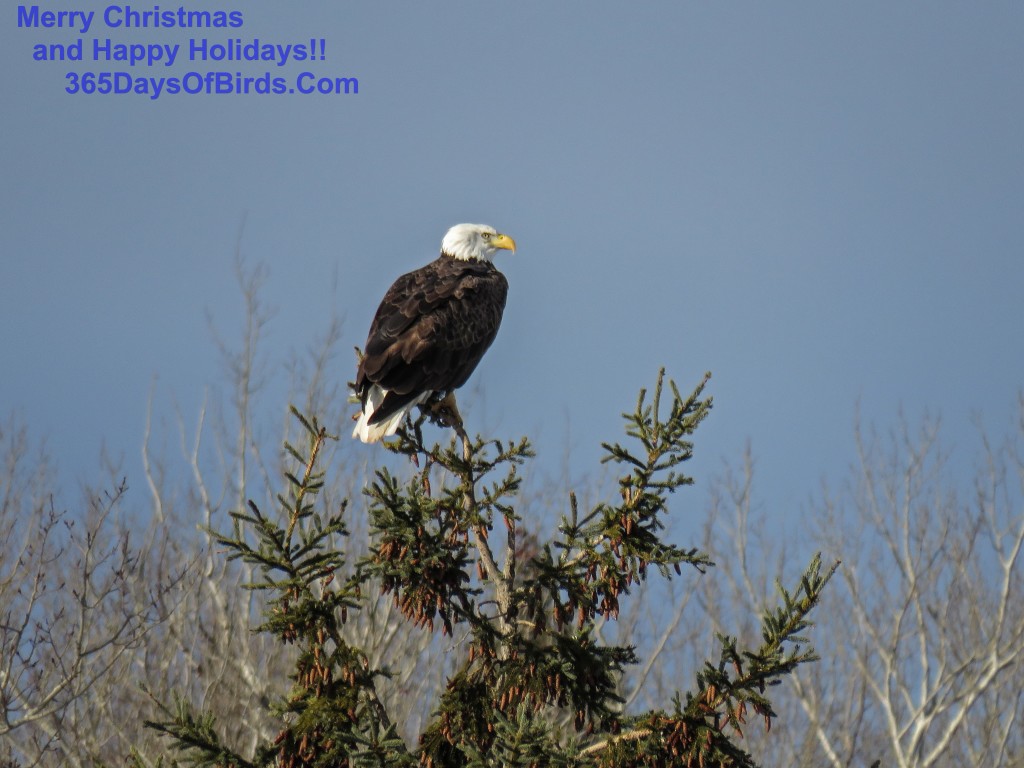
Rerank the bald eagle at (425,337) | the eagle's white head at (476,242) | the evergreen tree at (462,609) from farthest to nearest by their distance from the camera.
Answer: the eagle's white head at (476,242) < the bald eagle at (425,337) < the evergreen tree at (462,609)

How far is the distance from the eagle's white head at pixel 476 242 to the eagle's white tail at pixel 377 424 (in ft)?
8.67

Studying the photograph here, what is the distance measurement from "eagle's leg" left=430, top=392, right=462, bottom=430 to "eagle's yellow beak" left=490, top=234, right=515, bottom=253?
2.20 meters

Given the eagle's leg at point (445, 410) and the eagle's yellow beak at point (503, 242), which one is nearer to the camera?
the eagle's leg at point (445, 410)

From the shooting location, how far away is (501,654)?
566cm

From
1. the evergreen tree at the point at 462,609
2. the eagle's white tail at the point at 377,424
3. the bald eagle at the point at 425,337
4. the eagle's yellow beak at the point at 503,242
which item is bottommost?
the evergreen tree at the point at 462,609

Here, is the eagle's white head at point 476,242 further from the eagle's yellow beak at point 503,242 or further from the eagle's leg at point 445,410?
the eagle's leg at point 445,410

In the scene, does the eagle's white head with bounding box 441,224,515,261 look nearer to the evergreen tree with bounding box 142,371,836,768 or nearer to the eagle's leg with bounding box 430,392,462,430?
the eagle's leg with bounding box 430,392,462,430

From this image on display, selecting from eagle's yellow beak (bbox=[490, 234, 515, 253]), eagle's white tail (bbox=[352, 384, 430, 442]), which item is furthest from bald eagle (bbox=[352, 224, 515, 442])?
eagle's yellow beak (bbox=[490, 234, 515, 253])

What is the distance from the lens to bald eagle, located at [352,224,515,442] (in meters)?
7.18

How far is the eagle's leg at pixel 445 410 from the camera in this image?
24.6 ft

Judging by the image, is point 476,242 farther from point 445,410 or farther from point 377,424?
point 377,424

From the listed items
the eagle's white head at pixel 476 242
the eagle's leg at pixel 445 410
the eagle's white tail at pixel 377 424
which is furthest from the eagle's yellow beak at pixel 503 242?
the eagle's white tail at pixel 377 424

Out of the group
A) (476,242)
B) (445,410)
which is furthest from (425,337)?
(476,242)

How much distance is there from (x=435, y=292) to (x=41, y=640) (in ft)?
16.2
